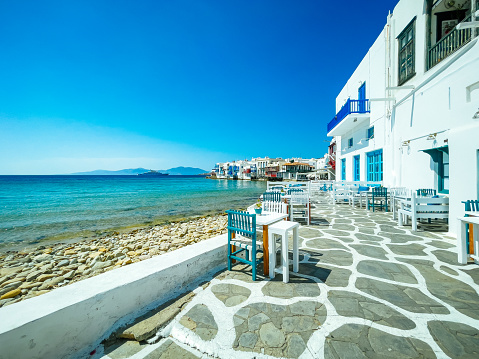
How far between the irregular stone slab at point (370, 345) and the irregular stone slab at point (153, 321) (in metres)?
1.55

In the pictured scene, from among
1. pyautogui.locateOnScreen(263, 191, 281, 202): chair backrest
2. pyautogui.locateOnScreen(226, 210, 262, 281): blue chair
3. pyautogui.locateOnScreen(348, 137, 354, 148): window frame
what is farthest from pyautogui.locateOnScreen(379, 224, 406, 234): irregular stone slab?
pyautogui.locateOnScreen(348, 137, 354, 148): window frame

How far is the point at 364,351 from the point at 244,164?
3326 inches

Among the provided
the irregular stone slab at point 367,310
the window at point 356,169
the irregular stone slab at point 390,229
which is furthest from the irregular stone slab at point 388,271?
the window at point 356,169

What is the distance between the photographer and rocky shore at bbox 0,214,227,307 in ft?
13.8

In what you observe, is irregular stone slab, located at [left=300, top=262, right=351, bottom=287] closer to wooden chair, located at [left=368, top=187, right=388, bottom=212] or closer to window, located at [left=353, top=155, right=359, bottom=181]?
wooden chair, located at [left=368, top=187, right=388, bottom=212]

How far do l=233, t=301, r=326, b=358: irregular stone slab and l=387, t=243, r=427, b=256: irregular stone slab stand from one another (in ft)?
8.60

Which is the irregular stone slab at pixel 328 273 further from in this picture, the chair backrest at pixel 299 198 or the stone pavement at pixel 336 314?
the chair backrest at pixel 299 198

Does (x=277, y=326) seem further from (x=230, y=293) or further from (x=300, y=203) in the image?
(x=300, y=203)

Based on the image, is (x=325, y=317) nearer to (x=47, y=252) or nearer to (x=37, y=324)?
(x=37, y=324)

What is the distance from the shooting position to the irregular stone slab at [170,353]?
181cm

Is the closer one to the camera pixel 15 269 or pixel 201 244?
pixel 201 244

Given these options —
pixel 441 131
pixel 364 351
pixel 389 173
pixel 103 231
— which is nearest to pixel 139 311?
pixel 364 351

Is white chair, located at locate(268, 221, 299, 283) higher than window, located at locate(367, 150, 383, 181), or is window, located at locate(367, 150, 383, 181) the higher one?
window, located at locate(367, 150, 383, 181)

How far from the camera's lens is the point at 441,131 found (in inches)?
235
